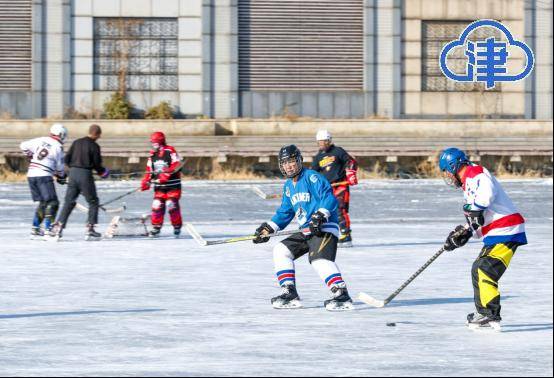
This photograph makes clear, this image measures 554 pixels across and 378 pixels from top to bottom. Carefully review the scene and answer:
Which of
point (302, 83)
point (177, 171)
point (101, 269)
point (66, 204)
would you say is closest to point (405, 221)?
point (177, 171)

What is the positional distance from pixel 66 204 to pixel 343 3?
2643 cm

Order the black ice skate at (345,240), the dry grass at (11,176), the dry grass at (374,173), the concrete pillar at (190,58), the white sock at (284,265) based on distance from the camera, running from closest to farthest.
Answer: the white sock at (284,265)
the black ice skate at (345,240)
the dry grass at (11,176)
the dry grass at (374,173)
the concrete pillar at (190,58)

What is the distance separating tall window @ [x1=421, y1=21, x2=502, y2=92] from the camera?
1727 inches

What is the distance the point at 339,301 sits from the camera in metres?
11.5

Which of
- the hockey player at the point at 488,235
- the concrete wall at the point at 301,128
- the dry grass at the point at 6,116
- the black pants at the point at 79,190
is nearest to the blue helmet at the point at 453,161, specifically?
the hockey player at the point at 488,235

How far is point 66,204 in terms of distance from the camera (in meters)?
18.8

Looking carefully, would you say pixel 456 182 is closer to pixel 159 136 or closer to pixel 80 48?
pixel 159 136

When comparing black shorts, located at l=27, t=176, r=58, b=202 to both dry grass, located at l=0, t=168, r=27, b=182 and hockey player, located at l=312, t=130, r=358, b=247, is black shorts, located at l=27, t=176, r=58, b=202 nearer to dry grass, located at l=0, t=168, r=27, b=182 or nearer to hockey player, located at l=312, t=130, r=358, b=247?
hockey player, located at l=312, t=130, r=358, b=247

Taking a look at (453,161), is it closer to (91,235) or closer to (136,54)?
(91,235)

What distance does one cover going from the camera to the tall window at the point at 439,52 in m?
43.9

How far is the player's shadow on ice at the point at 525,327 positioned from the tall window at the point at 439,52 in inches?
1331

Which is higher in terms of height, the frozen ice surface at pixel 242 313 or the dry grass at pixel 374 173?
the dry grass at pixel 374 173

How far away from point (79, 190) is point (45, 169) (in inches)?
24.4

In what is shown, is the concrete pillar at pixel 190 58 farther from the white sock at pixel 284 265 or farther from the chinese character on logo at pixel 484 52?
the white sock at pixel 284 265
